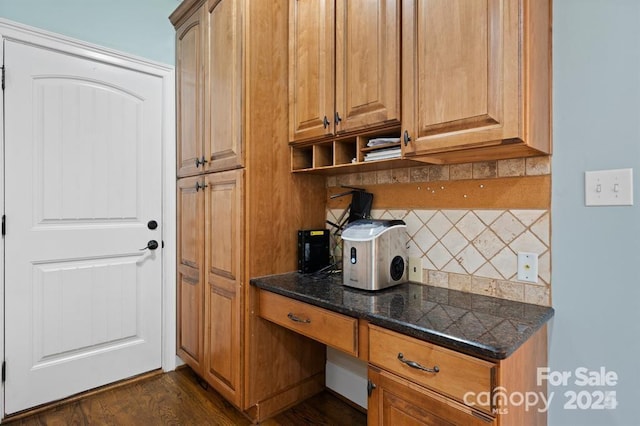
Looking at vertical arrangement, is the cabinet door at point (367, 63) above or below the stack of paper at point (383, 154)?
above

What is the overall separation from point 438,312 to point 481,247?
1.36 ft

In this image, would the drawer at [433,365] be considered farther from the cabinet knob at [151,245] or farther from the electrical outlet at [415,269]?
the cabinet knob at [151,245]

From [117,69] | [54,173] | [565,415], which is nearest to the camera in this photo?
[565,415]

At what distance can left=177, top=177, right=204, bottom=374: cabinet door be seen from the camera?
215cm

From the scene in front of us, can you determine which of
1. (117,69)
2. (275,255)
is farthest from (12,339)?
(117,69)

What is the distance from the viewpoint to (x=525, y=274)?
1339 mm

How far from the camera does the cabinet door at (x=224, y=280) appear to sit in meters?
1.81

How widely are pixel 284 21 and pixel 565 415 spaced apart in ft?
7.30

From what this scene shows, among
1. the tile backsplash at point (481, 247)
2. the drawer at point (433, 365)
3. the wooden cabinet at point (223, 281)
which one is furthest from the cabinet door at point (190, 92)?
the drawer at point (433, 365)

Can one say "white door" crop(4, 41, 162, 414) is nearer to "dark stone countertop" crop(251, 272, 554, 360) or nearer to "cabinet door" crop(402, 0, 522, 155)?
"dark stone countertop" crop(251, 272, 554, 360)

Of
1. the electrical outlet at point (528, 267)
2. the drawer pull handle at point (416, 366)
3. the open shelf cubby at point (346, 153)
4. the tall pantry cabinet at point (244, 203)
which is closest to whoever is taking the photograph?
the drawer pull handle at point (416, 366)

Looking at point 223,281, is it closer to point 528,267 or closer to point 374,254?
point 374,254

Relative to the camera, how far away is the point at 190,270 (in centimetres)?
229

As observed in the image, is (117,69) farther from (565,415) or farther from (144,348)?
(565,415)
